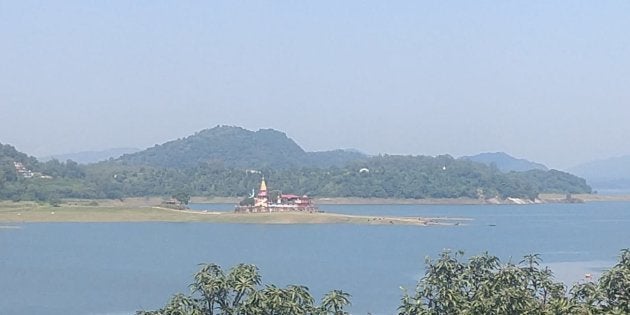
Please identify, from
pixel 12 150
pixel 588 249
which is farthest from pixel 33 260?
pixel 12 150

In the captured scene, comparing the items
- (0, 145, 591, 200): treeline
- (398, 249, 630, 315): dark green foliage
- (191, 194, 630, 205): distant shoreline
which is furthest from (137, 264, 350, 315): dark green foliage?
(191, 194, 630, 205): distant shoreline

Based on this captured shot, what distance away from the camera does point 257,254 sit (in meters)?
49.8

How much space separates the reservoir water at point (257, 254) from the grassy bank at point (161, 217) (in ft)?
7.70

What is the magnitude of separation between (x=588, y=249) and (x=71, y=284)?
28679 mm

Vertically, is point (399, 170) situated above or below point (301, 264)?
above

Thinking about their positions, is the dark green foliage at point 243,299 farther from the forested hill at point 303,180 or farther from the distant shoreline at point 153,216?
the forested hill at point 303,180

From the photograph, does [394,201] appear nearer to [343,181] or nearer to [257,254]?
[343,181]

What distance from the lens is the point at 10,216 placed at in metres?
78.8

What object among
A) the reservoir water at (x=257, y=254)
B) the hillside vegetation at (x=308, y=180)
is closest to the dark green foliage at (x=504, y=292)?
the reservoir water at (x=257, y=254)

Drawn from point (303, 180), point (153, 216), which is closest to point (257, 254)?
point (153, 216)

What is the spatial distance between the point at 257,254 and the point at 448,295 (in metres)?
38.1

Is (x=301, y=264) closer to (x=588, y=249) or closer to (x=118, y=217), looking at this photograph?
(x=588, y=249)

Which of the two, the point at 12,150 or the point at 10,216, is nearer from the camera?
the point at 10,216

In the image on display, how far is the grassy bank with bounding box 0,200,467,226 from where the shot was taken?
7850 centimetres
